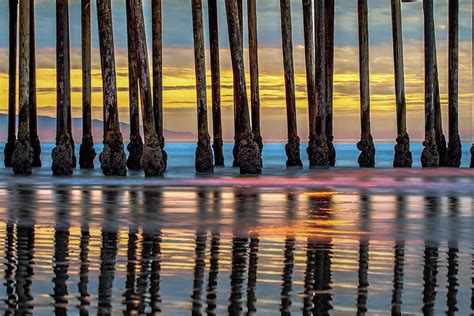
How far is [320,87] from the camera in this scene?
2419 cm

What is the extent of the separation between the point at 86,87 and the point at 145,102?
542cm

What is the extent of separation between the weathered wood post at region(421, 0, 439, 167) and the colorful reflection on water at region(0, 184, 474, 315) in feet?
34.4

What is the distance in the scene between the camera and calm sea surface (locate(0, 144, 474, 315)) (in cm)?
568

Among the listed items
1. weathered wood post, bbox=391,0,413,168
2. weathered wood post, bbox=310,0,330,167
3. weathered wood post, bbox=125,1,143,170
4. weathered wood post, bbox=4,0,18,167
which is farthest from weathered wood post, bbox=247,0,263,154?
weathered wood post, bbox=4,0,18,167

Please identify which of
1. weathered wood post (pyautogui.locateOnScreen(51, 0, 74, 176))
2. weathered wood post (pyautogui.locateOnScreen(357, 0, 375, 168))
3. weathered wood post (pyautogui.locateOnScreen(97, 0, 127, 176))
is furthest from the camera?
weathered wood post (pyautogui.locateOnScreen(357, 0, 375, 168))

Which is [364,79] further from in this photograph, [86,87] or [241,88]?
[86,87]

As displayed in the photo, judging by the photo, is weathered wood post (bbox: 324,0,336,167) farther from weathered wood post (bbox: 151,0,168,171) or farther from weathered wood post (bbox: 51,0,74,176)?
weathered wood post (bbox: 51,0,74,176)

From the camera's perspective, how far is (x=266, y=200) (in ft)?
47.7

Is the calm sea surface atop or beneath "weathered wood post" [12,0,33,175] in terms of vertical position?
beneath

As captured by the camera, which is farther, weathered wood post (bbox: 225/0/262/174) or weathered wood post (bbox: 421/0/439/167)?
weathered wood post (bbox: 421/0/439/167)

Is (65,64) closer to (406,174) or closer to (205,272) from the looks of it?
(406,174)

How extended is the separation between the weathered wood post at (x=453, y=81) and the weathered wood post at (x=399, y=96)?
98cm

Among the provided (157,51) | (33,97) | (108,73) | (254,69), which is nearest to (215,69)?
(254,69)

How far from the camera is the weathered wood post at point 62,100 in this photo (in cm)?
2122
